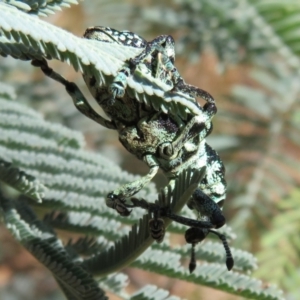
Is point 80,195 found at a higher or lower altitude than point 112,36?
lower

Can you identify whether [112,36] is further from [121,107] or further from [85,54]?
[85,54]

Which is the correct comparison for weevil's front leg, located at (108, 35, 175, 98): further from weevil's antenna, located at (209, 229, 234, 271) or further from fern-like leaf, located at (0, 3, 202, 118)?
weevil's antenna, located at (209, 229, 234, 271)

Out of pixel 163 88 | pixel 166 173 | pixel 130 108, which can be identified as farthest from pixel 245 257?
pixel 163 88

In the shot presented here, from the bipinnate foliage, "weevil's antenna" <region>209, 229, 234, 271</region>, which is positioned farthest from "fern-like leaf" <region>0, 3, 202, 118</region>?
"weevil's antenna" <region>209, 229, 234, 271</region>

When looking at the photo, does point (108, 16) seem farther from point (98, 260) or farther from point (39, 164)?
point (98, 260)

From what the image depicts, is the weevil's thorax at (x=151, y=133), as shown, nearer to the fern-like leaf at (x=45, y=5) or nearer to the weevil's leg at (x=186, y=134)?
the weevil's leg at (x=186, y=134)

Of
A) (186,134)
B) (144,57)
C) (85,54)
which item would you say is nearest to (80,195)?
(186,134)
